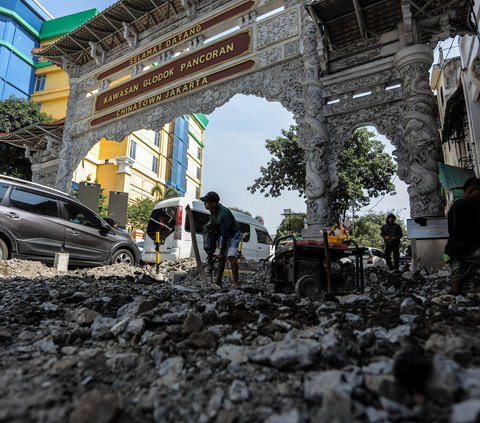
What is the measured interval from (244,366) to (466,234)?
316 centimetres

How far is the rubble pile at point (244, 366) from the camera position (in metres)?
1.09

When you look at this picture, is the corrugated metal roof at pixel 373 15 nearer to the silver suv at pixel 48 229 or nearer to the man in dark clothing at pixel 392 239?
the man in dark clothing at pixel 392 239

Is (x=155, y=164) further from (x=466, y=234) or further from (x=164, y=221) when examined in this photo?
(x=466, y=234)

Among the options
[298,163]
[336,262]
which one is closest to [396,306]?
[336,262]

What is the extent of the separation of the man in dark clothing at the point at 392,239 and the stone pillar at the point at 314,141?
1.74m

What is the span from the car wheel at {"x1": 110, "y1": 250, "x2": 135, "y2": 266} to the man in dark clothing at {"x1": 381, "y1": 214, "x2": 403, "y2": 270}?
6396 millimetres

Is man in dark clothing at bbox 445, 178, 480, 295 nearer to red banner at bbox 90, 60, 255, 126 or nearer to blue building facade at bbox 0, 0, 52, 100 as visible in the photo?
A: red banner at bbox 90, 60, 255, 126

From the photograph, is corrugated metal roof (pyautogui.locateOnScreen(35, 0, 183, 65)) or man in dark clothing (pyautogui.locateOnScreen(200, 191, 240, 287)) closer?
man in dark clothing (pyautogui.locateOnScreen(200, 191, 240, 287))

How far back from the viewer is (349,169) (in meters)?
17.9

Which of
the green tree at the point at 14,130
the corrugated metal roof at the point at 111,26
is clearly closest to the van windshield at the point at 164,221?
the corrugated metal roof at the point at 111,26

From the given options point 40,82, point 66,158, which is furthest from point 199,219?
point 40,82

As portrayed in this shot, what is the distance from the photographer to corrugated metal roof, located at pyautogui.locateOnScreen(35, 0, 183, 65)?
1101cm

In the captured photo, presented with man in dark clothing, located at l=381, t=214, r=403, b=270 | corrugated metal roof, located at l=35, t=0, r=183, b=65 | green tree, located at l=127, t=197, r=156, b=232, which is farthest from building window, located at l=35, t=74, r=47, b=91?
man in dark clothing, located at l=381, t=214, r=403, b=270

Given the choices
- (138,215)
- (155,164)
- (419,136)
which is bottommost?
(419,136)
